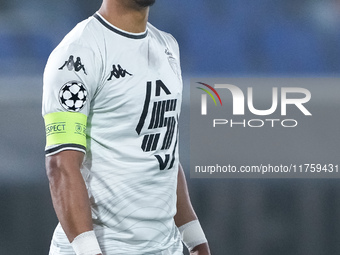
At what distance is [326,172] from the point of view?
8.68ft

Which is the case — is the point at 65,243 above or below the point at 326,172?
below

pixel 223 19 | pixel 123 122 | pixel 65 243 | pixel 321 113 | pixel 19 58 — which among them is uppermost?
pixel 223 19

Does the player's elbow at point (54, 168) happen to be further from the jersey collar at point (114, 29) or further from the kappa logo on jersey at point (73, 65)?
the jersey collar at point (114, 29)

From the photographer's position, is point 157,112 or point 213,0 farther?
point 213,0

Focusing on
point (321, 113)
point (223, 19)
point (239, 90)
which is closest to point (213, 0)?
point (223, 19)

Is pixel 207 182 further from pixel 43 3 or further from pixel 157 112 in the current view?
pixel 157 112

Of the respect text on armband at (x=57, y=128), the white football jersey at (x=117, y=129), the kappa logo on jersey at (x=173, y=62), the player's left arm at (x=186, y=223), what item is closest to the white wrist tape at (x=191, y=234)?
the player's left arm at (x=186, y=223)

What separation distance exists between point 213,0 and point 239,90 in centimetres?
40

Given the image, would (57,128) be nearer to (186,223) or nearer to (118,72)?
(118,72)

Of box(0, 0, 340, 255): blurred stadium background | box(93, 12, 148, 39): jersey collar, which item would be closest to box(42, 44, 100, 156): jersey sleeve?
box(93, 12, 148, 39): jersey collar

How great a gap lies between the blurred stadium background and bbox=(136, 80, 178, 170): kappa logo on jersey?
1.53 metres

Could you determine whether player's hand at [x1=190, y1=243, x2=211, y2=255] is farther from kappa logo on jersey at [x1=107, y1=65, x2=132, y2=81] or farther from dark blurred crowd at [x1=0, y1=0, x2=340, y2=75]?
dark blurred crowd at [x1=0, y1=0, x2=340, y2=75]

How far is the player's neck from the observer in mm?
1055

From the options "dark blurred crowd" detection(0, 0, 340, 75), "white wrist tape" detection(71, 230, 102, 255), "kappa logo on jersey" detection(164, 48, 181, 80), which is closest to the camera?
A: "white wrist tape" detection(71, 230, 102, 255)
